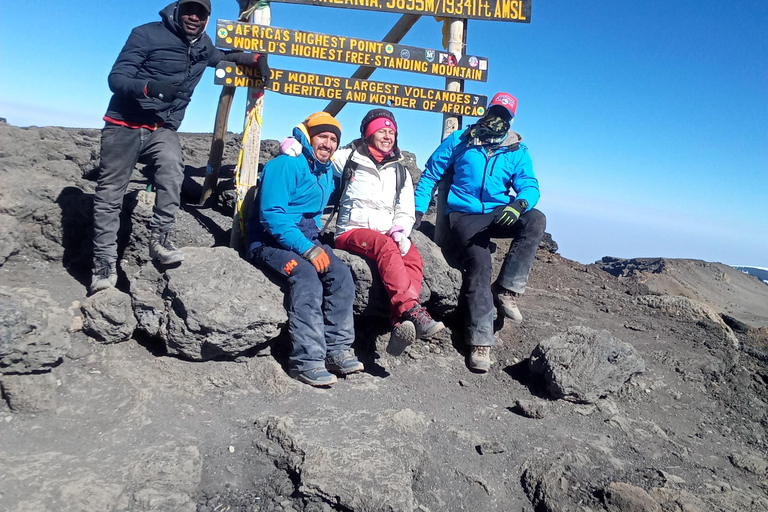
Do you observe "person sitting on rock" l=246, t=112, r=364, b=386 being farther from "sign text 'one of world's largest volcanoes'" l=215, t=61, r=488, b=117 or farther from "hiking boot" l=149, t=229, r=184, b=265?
"sign text 'one of world's largest volcanoes'" l=215, t=61, r=488, b=117

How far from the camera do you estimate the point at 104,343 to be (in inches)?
174

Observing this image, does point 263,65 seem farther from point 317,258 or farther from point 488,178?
point 488,178

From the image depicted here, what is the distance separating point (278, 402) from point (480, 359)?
2071 millimetres

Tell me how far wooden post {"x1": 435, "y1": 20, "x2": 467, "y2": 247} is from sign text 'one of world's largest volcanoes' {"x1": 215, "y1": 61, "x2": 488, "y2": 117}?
119mm

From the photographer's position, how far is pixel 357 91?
582cm

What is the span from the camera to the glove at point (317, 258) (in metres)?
4.55

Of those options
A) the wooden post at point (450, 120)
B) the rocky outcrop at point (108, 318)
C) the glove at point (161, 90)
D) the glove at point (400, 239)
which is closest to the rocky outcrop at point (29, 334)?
the rocky outcrop at point (108, 318)

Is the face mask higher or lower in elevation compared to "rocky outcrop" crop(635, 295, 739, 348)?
higher

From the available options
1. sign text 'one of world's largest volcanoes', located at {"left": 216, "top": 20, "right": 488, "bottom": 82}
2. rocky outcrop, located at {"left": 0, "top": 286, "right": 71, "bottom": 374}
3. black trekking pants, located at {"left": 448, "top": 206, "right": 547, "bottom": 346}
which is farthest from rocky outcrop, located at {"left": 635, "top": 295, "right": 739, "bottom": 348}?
rocky outcrop, located at {"left": 0, "top": 286, "right": 71, "bottom": 374}

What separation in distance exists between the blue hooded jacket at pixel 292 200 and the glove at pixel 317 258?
5 cm

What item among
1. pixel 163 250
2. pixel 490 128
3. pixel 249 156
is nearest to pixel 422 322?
pixel 163 250

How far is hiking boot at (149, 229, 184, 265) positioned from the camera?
4566mm

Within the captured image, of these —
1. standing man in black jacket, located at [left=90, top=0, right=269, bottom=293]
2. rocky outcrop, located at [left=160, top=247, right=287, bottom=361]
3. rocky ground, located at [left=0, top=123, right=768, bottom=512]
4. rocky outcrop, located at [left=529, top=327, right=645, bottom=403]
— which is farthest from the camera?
rocky outcrop, located at [left=529, top=327, right=645, bottom=403]

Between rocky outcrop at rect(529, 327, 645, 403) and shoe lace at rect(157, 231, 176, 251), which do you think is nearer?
shoe lace at rect(157, 231, 176, 251)
